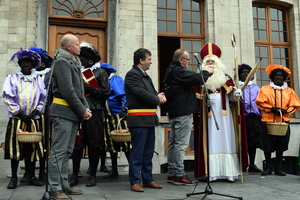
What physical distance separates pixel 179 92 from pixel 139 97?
0.91 meters

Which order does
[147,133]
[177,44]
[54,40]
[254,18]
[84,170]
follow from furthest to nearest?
[254,18] < [177,44] < [54,40] < [84,170] < [147,133]

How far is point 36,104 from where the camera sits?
18.9 ft

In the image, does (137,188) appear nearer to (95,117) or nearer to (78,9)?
(95,117)

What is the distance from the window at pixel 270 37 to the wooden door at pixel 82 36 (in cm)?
451

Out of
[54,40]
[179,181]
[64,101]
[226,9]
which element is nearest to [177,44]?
[226,9]

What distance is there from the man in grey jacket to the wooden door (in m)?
3.95

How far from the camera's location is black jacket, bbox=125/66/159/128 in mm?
5043

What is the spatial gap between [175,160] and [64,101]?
85.4 inches

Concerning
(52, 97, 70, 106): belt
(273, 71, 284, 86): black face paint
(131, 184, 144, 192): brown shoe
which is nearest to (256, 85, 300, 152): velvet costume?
(273, 71, 284, 86): black face paint

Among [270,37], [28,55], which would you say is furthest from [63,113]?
[270,37]

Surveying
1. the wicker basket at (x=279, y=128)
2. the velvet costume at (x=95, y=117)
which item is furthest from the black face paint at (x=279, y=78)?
the velvet costume at (x=95, y=117)

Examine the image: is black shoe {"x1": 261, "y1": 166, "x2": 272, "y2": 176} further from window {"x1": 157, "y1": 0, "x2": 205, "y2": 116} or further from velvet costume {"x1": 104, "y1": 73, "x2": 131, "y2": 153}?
window {"x1": 157, "y1": 0, "x2": 205, "y2": 116}

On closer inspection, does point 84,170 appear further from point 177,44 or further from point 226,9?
point 226,9

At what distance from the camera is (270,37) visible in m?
10.1
